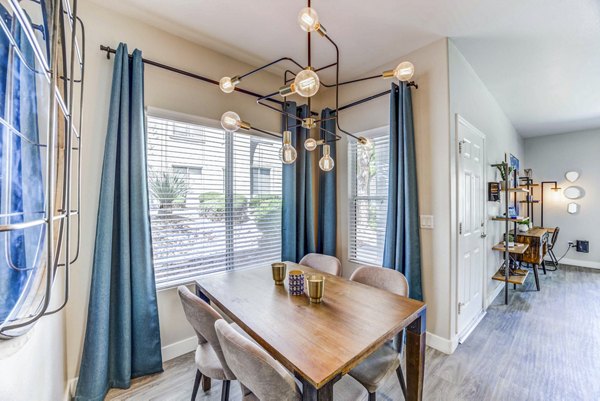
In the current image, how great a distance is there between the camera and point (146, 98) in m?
2.00

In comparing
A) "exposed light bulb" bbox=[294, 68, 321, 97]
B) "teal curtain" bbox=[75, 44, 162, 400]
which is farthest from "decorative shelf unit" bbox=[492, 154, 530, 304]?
"teal curtain" bbox=[75, 44, 162, 400]

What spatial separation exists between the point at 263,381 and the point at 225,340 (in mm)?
204

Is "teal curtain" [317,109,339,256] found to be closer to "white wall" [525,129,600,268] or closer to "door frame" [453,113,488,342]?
"door frame" [453,113,488,342]

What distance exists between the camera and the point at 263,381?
921mm

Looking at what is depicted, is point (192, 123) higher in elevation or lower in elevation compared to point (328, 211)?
higher

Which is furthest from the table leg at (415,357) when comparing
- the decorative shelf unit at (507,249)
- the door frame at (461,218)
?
the decorative shelf unit at (507,249)

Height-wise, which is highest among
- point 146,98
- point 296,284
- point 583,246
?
point 146,98

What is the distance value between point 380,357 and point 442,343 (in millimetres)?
1193

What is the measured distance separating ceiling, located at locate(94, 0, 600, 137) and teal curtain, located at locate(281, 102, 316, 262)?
0.71 meters

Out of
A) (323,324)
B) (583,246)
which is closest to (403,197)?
(323,324)

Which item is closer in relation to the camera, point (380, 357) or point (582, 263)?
point (380, 357)

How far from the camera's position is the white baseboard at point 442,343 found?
87.1 inches

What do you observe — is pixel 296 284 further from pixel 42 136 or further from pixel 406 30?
pixel 406 30

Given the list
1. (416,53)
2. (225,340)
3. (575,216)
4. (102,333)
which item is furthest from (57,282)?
(575,216)
